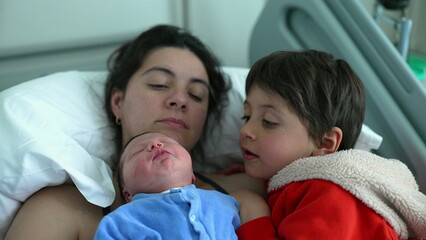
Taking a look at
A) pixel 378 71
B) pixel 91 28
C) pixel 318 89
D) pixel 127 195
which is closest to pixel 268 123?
pixel 318 89

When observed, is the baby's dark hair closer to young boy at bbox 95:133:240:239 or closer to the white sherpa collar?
the white sherpa collar

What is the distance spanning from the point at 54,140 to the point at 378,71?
48.0 inches

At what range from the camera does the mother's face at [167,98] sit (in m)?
1.51

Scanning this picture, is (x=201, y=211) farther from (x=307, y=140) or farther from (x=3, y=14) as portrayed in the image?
(x=3, y=14)

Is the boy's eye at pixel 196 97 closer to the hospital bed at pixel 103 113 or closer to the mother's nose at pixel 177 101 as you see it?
the mother's nose at pixel 177 101

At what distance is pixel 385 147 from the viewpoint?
161cm

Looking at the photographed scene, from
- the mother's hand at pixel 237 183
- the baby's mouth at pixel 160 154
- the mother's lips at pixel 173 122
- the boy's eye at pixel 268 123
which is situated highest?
the boy's eye at pixel 268 123

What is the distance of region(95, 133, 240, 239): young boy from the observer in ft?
3.34

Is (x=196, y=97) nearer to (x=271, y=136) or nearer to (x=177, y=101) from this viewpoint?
(x=177, y=101)

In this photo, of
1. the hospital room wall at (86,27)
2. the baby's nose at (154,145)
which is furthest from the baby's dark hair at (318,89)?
the hospital room wall at (86,27)

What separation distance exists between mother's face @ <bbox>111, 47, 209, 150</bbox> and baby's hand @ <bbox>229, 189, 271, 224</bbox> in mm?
329

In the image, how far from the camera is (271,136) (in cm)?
128

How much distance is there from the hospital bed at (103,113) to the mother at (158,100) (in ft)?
0.18

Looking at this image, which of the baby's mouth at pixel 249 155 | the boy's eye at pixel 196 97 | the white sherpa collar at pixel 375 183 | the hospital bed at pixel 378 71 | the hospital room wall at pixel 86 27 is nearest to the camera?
the white sherpa collar at pixel 375 183
